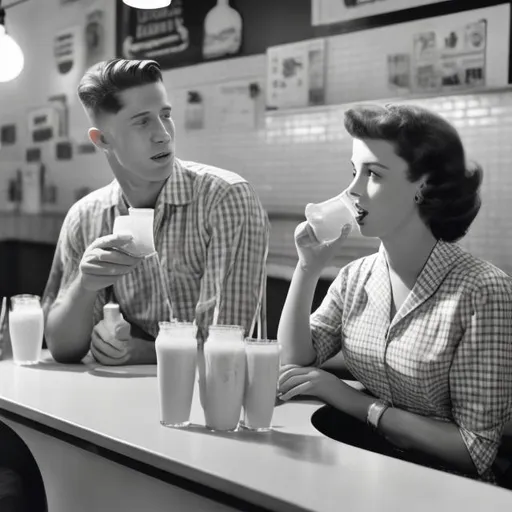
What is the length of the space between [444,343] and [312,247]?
46 centimetres

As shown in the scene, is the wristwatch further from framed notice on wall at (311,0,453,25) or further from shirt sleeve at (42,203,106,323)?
framed notice on wall at (311,0,453,25)

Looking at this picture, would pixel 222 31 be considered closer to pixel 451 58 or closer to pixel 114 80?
pixel 114 80

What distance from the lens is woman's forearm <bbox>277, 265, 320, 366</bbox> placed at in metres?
2.02

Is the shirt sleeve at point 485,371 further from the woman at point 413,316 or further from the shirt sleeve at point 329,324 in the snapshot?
the shirt sleeve at point 329,324

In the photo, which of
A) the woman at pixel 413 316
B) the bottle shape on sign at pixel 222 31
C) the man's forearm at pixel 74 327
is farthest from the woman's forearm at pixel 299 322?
the bottle shape on sign at pixel 222 31

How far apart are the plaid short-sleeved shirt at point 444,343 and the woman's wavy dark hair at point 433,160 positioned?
0.22 feet

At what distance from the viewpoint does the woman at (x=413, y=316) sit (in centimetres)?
166

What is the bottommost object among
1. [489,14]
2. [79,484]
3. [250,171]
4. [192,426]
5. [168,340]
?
[79,484]

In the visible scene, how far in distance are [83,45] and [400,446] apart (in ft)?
8.97

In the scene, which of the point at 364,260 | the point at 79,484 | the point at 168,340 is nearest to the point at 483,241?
the point at 364,260

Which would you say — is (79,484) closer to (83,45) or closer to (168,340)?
(168,340)

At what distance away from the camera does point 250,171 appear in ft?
9.48

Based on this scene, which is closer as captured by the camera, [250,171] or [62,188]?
[250,171]

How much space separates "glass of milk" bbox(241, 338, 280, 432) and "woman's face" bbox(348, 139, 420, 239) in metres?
0.46
